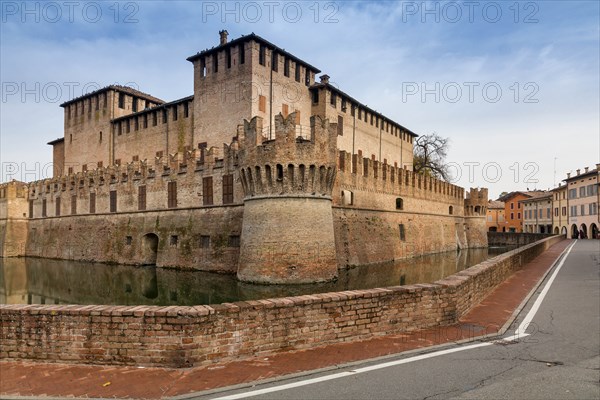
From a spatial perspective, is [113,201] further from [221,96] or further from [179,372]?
[179,372]

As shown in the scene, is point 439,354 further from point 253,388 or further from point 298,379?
point 253,388

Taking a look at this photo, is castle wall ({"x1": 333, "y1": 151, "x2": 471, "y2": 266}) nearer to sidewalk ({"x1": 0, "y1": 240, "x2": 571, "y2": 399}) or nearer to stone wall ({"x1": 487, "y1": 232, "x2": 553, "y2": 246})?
stone wall ({"x1": 487, "y1": 232, "x2": 553, "y2": 246})

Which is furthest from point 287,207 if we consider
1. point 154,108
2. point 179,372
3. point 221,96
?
point 154,108

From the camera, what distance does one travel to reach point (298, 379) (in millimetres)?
Result: 5445

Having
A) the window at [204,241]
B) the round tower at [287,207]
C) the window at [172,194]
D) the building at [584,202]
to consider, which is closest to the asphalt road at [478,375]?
the round tower at [287,207]

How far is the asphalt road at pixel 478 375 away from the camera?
16.2ft

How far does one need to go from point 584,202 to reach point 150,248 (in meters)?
60.4

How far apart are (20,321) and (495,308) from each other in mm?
9396

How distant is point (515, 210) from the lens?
83.6 metres

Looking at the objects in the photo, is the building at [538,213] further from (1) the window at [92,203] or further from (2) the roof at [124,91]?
(1) the window at [92,203]

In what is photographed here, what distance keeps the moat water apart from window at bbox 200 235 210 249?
1710 millimetres

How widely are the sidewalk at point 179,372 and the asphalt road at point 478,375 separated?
0.40 metres

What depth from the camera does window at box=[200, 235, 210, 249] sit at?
26062mm

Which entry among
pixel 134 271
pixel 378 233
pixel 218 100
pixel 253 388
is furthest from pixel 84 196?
pixel 253 388
